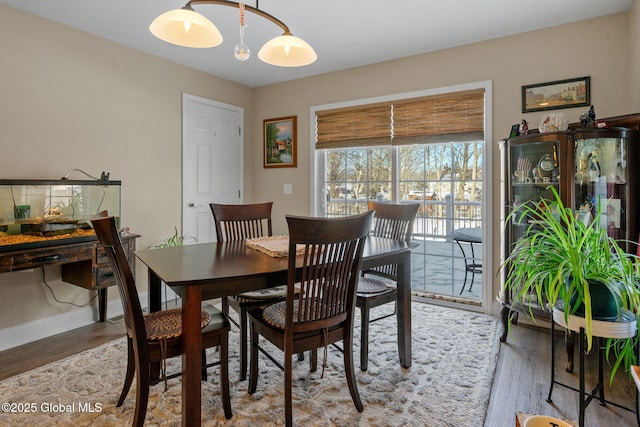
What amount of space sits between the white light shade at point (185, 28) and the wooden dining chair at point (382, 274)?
162cm

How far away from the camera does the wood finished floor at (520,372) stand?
186 centimetres

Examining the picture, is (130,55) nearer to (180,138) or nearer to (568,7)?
(180,138)

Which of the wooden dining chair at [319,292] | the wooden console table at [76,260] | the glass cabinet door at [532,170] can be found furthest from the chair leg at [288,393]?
the wooden console table at [76,260]

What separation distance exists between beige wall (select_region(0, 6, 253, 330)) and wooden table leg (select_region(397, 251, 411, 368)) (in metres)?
2.58

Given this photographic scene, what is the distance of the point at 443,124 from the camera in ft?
11.4

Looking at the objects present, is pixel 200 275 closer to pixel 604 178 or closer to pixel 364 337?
pixel 364 337

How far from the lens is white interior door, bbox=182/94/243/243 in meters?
3.96

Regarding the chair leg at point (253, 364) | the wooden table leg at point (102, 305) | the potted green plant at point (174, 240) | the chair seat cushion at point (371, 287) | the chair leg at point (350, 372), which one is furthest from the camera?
the potted green plant at point (174, 240)

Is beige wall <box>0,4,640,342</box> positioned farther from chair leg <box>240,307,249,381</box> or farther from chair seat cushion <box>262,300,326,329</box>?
chair seat cushion <box>262,300,326,329</box>

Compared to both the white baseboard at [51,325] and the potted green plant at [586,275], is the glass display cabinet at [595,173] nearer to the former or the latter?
the potted green plant at [586,275]

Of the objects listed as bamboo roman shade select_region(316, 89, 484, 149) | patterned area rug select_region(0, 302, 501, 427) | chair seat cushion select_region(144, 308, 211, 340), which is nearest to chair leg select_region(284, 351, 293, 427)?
patterned area rug select_region(0, 302, 501, 427)

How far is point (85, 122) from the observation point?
3098mm

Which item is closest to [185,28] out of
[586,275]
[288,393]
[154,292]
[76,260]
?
[154,292]

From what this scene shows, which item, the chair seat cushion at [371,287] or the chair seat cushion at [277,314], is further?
the chair seat cushion at [371,287]
